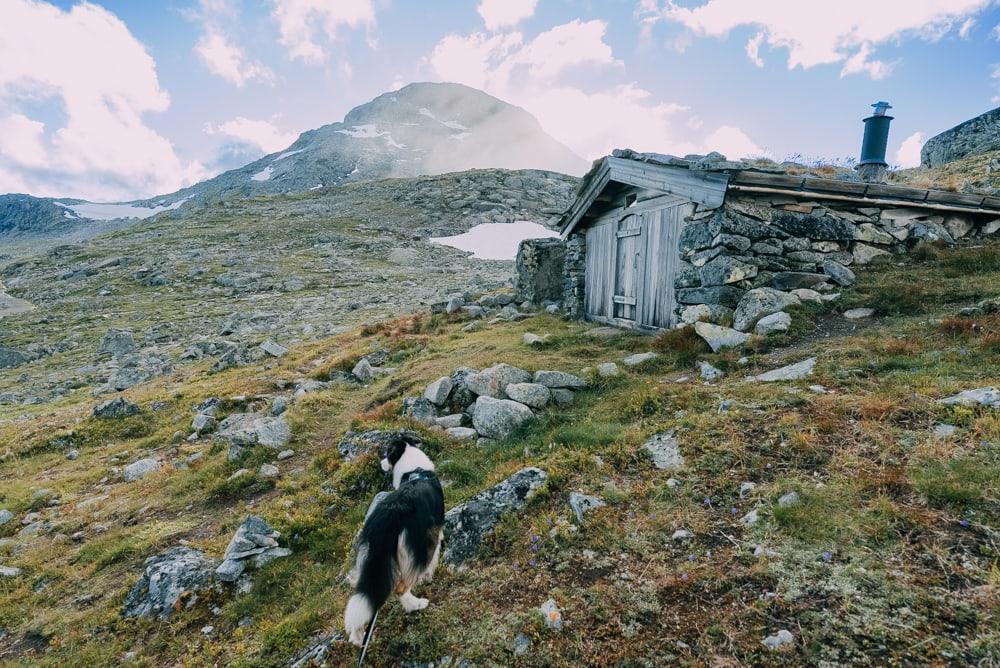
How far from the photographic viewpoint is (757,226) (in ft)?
31.3

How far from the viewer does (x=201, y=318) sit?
77.7ft

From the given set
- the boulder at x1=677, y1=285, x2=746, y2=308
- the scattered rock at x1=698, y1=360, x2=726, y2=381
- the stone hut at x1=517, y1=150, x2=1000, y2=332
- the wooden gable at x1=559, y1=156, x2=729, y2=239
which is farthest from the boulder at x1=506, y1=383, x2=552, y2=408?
the wooden gable at x1=559, y1=156, x2=729, y2=239

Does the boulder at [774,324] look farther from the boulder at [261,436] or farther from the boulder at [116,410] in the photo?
the boulder at [116,410]

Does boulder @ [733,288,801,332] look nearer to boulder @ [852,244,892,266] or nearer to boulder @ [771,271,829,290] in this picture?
boulder @ [771,271,829,290]

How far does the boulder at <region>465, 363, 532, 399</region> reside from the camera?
26.7 ft

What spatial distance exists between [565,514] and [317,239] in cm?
4441

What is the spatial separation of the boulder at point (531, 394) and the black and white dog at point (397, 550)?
3176 mm

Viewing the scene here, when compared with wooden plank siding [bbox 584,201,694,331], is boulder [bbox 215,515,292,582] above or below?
below

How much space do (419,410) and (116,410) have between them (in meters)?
7.93

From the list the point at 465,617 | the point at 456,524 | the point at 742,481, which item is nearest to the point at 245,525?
the point at 456,524

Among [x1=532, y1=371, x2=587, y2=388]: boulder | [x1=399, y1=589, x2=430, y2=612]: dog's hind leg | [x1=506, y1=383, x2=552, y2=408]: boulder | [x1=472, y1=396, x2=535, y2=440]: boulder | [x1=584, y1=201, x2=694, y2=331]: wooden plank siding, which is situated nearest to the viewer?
[x1=399, y1=589, x2=430, y2=612]: dog's hind leg

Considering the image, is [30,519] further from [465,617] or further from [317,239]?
[317,239]

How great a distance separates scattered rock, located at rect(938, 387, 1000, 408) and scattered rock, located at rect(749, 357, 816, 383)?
5.04 feet

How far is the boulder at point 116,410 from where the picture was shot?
10.8m
